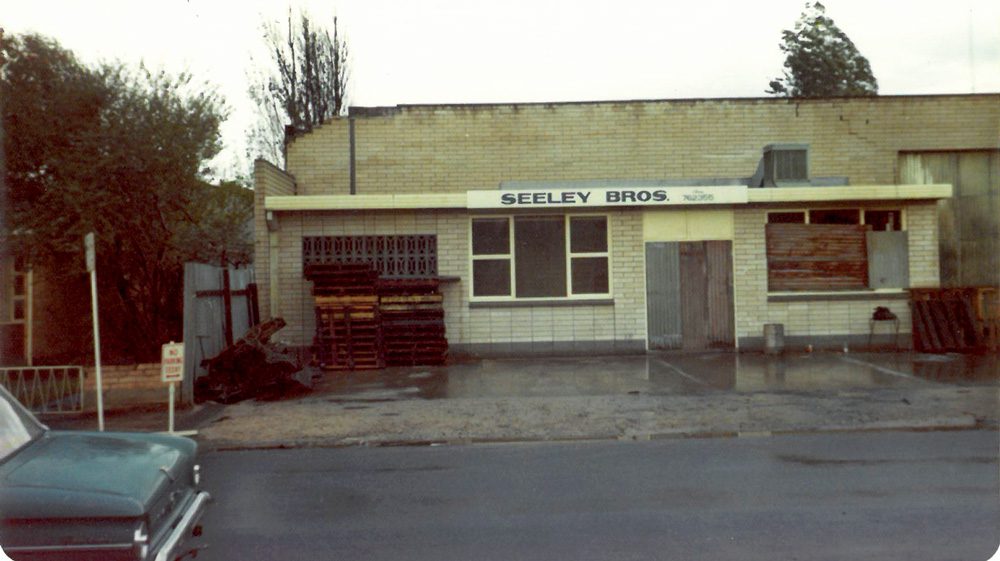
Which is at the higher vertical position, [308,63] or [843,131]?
[308,63]

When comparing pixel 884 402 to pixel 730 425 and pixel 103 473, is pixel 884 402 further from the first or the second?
pixel 103 473

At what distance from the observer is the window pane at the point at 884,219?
1761cm

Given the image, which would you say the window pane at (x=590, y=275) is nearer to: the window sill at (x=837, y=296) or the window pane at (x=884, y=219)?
the window sill at (x=837, y=296)

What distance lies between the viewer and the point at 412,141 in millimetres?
18750

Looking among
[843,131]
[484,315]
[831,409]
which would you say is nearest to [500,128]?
[484,315]

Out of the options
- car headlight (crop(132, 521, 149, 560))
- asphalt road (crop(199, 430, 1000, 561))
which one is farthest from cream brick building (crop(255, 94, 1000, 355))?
car headlight (crop(132, 521, 149, 560))

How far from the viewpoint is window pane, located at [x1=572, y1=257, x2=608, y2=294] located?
57.0ft

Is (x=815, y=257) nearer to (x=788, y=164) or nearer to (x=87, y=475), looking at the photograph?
(x=788, y=164)

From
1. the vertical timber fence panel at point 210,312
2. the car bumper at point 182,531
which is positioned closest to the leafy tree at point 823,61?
the vertical timber fence panel at point 210,312

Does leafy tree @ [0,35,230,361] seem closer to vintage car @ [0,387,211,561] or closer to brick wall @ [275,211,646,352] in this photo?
brick wall @ [275,211,646,352]

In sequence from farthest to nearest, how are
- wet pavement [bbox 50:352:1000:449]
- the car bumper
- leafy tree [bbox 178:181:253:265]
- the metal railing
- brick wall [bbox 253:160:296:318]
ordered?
leafy tree [bbox 178:181:253:265] → brick wall [bbox 253:160:296:318] → the metal railing → wet pavement [bbox 50:352:1000:449] → the car bumper

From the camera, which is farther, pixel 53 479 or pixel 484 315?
pixel 484 315

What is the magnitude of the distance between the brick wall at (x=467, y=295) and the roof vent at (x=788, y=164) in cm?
305

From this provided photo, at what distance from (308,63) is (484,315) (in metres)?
22.2
